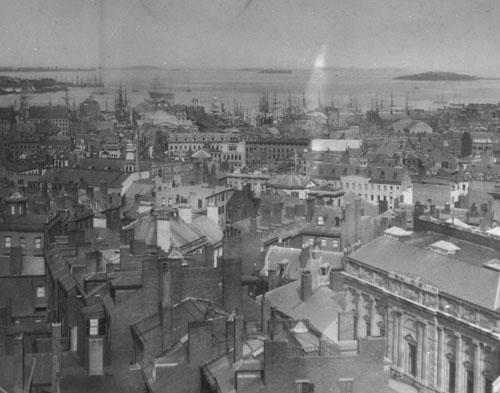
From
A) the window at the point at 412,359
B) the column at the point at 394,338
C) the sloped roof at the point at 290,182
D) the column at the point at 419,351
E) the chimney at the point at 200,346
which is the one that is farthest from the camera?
the sloped roof at the point at 290,182

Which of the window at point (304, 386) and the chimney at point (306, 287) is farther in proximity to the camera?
the chimney at point (306, 287)

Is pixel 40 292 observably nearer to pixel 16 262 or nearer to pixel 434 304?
pixel 16 262

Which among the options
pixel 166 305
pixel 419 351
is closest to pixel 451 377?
pixel 419 351

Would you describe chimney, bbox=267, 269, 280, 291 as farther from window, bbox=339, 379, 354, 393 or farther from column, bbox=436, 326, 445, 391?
window, bbox=339, 379, 354, 393

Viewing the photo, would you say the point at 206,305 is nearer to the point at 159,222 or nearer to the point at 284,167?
the point at 159,222

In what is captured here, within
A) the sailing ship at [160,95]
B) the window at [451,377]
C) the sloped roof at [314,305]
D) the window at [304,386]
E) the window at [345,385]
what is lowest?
the window at [451,377]

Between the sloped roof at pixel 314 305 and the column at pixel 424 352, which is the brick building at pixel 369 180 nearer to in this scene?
the sloped roof at pixel 314 305

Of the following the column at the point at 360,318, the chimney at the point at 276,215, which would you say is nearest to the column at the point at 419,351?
the column at the point at 360,318
